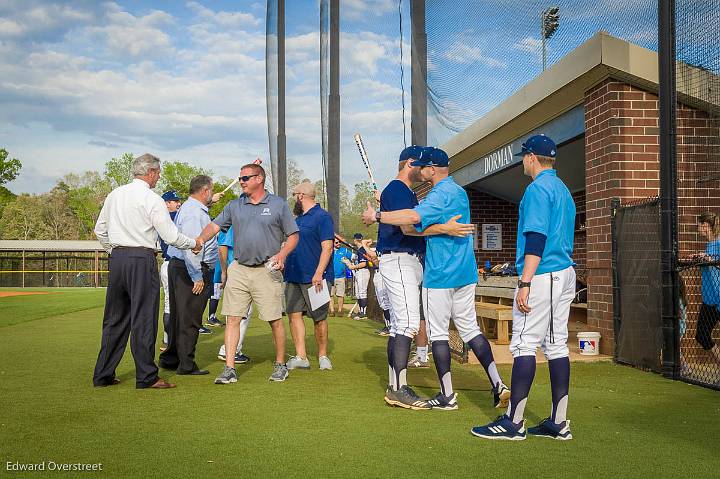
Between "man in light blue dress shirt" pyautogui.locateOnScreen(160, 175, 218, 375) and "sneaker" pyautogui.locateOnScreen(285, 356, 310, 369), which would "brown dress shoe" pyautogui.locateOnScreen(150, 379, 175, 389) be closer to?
"man in light blue dress shirt" pyautogui.locateOnScreen(160, 175, 218, 375)

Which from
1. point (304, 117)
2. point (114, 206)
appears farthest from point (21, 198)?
point (114, 206)

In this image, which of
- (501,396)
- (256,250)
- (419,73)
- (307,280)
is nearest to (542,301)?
(501,396)

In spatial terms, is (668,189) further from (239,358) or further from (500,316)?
(239,358)

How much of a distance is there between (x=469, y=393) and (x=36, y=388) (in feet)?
12.9

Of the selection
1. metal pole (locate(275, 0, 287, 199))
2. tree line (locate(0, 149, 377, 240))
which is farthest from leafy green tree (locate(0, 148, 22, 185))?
metal pole (locate(275, 0, 287, 199))

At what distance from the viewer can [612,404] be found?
6.21 metres

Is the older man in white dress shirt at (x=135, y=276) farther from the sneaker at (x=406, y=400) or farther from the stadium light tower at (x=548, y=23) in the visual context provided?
the stadium light tower at (x=548, y=23)

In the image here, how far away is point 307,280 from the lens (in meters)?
8.47

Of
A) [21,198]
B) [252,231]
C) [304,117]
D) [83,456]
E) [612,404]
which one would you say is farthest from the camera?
[21,198]

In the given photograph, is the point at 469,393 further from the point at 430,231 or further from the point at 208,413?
the point at 208,413

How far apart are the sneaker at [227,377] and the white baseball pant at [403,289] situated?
1.81 metres

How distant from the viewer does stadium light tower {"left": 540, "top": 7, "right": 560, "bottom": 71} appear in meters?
10.2

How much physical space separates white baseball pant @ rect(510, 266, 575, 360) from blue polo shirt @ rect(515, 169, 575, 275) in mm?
87

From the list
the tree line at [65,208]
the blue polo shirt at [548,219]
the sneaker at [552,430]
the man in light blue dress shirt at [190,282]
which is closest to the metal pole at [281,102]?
the man in light blue dress shirt at [190,282]
